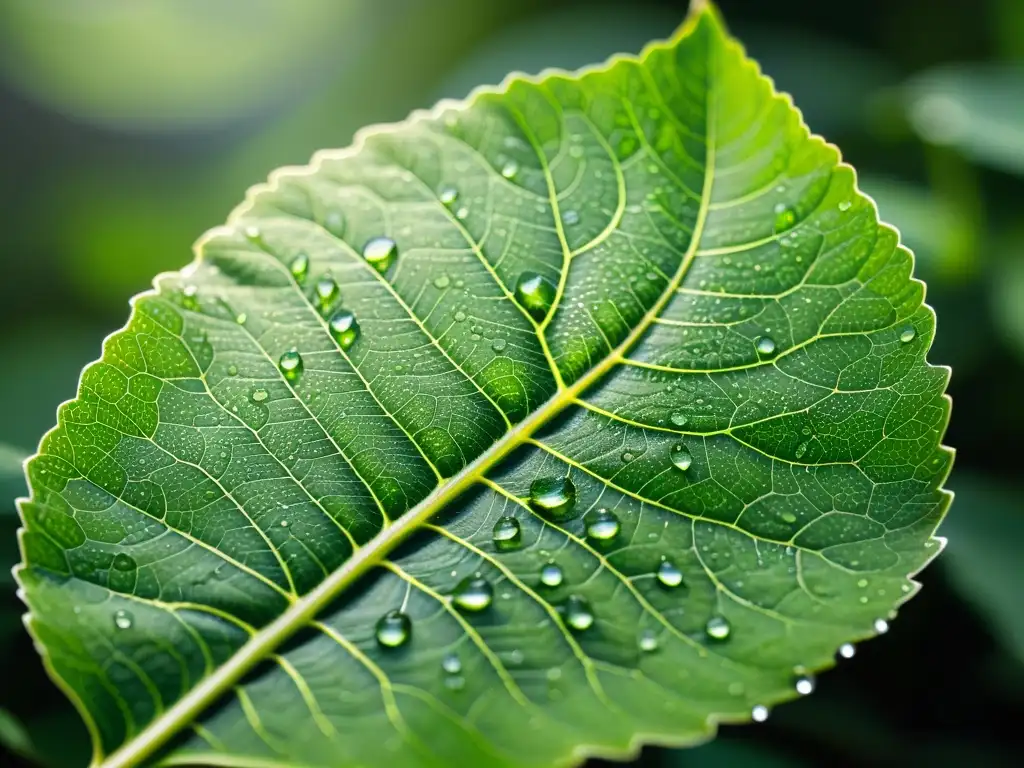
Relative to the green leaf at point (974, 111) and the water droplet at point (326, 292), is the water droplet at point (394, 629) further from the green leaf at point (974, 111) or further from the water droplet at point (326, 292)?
the green leaf at point (974, 111)

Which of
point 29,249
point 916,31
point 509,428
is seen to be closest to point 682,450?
point 509,428

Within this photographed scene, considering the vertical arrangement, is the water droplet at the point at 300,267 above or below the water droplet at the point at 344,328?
above

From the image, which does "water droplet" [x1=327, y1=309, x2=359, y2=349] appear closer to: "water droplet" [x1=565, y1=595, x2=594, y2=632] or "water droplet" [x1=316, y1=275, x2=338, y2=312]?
"water droplet" [x1=316, y1=275, x2=338, y2=312]

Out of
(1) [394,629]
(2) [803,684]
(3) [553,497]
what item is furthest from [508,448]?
(2) [803,684]

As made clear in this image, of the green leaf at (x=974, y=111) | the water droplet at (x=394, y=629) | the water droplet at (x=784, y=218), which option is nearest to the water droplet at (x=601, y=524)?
the water droplet at (x=394, y=629)

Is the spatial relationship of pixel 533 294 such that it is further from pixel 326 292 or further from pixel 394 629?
pixel 394 629

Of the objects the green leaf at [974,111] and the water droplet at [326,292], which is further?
the green leaf at [974,111]
